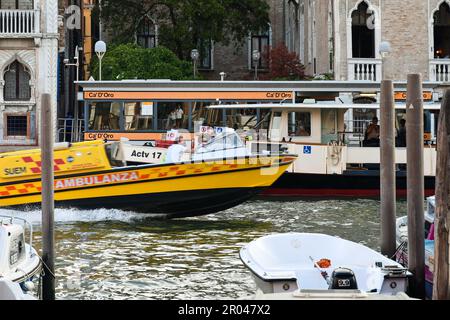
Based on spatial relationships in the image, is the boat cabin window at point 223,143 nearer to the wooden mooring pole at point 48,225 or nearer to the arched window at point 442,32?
the wooden mooring pole at point 48,225

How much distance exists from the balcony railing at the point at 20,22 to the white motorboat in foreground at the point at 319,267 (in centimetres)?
2313

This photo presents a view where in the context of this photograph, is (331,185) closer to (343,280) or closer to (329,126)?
(329,126)

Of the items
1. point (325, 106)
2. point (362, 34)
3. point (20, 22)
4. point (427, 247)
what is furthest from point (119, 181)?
point (362, 34)

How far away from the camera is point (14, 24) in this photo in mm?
34219

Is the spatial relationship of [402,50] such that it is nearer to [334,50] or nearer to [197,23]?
[334,50]

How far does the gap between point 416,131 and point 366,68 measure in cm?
2219

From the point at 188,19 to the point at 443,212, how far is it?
3084 centimetres

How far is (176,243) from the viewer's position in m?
17.6

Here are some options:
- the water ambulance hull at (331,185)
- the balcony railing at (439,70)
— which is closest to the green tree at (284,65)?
the balcony railing at (439,70)

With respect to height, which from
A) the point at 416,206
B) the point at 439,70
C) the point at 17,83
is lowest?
the point at 416,206

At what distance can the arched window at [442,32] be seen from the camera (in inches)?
1383

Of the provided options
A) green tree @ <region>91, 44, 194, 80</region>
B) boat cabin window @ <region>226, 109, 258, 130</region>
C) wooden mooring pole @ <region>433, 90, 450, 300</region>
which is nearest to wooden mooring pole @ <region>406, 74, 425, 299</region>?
wooden mooring pole @ <region>433, 90, 450, 300</region>
